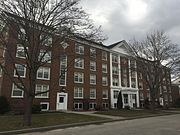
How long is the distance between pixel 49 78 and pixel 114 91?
1377cm

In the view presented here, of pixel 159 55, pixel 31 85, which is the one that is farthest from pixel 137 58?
pixel 31 85

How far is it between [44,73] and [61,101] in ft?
15.5

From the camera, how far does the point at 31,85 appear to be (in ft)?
45.5

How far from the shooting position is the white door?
27.5 metres

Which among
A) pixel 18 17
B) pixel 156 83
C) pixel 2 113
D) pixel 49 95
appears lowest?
pixel 2 113

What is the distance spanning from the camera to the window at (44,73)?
26.4 meters

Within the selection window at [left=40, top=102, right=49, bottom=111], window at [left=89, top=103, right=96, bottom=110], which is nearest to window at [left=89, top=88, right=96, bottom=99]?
window at [left=89, top=103, right=96, bottom=110]

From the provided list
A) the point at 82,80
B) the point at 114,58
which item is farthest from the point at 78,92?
the point at 114,58

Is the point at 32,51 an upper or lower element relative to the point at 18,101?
upper

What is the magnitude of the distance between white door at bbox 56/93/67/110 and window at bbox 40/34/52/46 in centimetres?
1356

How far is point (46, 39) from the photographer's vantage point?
14.8 m

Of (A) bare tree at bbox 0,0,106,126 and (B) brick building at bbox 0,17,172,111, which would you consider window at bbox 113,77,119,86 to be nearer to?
(B) brick building at bbox 0,17,172,111

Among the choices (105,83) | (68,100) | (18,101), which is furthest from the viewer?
(105,83)

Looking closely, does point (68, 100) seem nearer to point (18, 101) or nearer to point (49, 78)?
point (49, 78)
